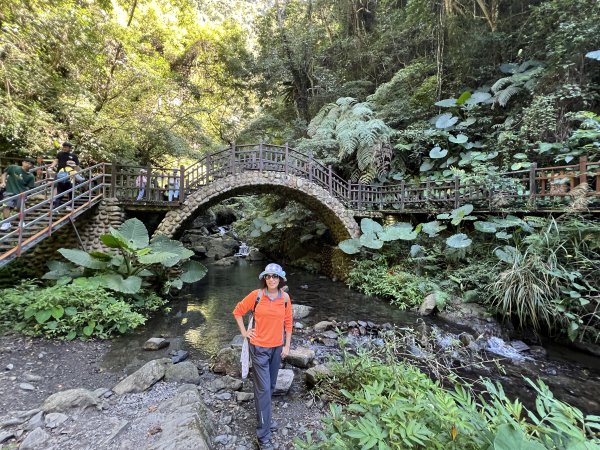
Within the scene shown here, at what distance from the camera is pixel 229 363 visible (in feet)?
15.7

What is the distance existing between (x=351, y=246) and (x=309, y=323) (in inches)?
153

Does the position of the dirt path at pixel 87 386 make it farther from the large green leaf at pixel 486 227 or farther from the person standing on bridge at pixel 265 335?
the large green leaf at pixel 486 227

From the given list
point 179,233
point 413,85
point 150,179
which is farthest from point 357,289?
point 413,85

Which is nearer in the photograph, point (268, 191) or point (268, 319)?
point (268, 319)

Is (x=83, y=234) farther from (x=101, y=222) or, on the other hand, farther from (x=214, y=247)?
(x=214, y=247)

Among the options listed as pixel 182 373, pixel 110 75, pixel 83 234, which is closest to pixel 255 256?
pixel 83 234

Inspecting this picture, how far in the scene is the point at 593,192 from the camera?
21.7 feet

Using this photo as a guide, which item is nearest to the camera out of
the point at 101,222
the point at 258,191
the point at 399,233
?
the point at 101,222

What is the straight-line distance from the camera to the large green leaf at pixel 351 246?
10508mm

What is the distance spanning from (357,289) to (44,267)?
899cm

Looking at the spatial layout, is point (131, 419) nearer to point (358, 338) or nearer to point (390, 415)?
point (390, 415)

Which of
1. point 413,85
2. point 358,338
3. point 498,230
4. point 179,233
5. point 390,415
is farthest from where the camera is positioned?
point 413,85

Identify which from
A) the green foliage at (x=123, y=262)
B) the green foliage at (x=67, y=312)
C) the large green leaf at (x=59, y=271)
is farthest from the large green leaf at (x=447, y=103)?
the large green leaf at (x=59, y=271)

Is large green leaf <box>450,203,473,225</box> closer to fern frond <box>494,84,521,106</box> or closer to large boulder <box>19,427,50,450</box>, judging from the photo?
fern frond <box>494,84,521,106</box>
